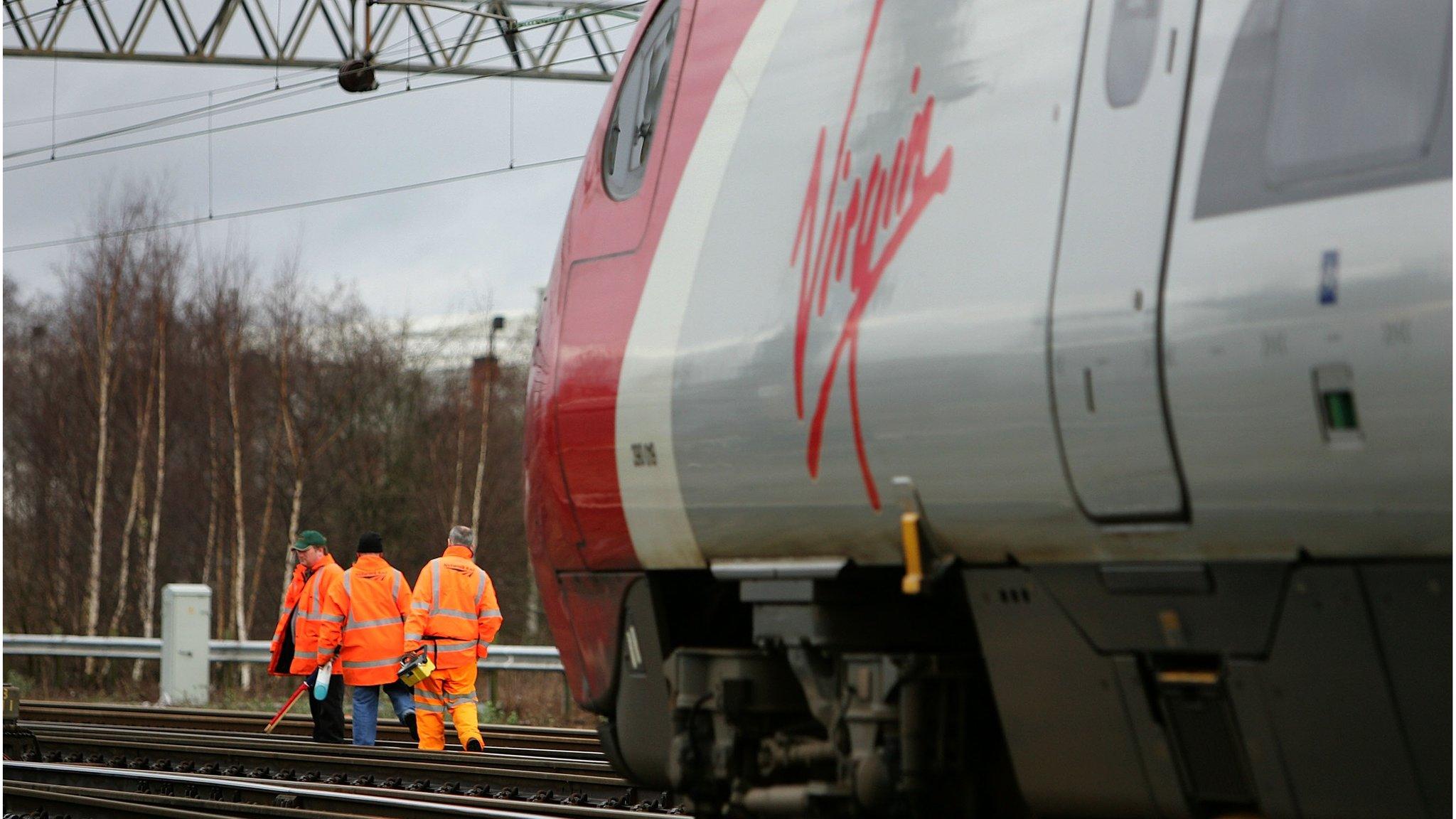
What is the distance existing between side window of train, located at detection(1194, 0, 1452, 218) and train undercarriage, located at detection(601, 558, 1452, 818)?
0.81 meters

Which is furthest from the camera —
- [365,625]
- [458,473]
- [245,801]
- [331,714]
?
[458,473]

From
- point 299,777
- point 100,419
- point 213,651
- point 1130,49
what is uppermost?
point 100,419

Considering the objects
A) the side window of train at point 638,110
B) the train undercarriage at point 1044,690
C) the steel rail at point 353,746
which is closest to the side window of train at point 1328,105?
the train undercarriage at point 1044,690

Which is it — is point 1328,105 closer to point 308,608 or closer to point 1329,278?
point 1329,278

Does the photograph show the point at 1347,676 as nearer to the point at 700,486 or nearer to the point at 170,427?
the point at 700,486

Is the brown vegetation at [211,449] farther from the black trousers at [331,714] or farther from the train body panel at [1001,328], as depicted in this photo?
the train body panel at [1001,328]

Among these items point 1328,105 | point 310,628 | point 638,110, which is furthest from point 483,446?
point 1328,105

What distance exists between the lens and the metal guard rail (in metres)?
15.8

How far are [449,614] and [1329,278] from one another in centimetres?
857

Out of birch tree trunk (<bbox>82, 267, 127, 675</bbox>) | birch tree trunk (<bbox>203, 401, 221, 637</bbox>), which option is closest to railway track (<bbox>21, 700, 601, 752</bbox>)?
birch tree trunk (<bbox>82, 267, 127, 675</bbox>)

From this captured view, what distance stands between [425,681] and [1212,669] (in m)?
8.34

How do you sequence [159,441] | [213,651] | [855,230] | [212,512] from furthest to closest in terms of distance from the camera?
[212,512] → [159,441] → [213,651] → [855,230]

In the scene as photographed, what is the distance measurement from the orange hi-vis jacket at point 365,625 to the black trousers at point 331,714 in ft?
2.69

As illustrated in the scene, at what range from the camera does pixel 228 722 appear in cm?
1529
